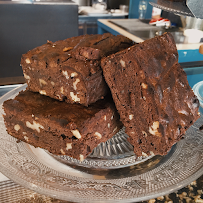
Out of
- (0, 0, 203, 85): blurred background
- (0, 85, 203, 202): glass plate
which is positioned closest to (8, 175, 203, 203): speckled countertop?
(0, 85, 203, 202): glass plate

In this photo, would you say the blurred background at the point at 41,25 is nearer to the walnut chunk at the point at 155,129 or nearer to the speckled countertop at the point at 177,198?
the walnut chunk at the point at 155,129

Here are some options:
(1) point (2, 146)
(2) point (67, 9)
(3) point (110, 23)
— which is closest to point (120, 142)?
(1) point (2, 146)

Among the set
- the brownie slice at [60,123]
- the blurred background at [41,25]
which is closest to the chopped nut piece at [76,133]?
the brownie slice at [60,123]

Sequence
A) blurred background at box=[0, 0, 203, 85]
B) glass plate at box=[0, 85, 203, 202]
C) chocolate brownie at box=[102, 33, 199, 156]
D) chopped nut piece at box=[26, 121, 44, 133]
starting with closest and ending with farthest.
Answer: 1. glass plate at box=[0, 85, 203, 202]
2. chocolate brownie at box=[102, 33, 199, 156]
3. chopped nut piece at box=[26, 121, 44, 133]
4. blurred background at box=[0, 0, 203, 85]

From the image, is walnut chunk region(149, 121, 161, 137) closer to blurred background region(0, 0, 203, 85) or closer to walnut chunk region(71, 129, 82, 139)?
walnut chunk region(71, 129, 82, 139)

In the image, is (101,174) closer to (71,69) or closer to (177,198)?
(177,198)

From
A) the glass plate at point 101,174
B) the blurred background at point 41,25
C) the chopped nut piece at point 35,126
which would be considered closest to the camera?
the glass plate at point 101,174

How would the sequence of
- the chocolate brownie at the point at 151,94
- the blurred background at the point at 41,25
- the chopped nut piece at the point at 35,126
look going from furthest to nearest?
the blurred background at the point at 41,25
the chopped nut piece at the point at 35,126
the chocolate brownie at the point at 151,94
